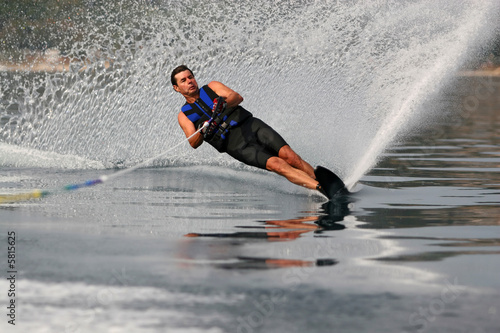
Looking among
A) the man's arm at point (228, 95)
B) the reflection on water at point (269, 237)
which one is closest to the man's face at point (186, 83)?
the man's arm at point (228, 95)

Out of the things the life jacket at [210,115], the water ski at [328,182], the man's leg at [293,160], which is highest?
the life jacket at [210,115]

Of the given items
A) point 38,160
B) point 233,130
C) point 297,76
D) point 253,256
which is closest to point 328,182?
point 233,130

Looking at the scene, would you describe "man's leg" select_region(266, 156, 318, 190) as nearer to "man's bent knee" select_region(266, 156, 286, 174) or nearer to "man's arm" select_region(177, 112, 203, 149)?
"man's bent knee" select_region(266, 156, 286, 174)

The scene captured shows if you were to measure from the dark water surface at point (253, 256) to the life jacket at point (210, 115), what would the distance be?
1.69 feet

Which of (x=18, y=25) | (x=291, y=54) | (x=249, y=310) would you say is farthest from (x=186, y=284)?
(x=18, y=25)

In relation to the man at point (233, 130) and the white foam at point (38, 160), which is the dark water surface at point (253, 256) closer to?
the man at point (233, 130)

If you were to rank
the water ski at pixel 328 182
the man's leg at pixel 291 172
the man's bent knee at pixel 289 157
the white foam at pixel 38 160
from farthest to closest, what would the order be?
the white foam at pixel 38 160 → the man's bent knee at pixel 289 157 → the man's leg at pixel 291 172 → the water ski at pixel 328 182

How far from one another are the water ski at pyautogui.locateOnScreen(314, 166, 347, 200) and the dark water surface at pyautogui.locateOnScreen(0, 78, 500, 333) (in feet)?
0.51

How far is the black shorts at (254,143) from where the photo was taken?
8.80m

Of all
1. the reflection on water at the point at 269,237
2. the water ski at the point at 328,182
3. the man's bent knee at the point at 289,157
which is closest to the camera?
the reflection on water at the point at 269,237

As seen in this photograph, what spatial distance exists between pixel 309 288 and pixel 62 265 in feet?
5.05

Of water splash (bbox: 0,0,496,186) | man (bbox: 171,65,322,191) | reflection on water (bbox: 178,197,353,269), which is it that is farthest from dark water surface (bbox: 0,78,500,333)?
water splash (bbox: 0,0,496,186)

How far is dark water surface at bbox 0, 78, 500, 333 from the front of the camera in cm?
455

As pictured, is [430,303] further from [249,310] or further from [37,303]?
[37,303]
